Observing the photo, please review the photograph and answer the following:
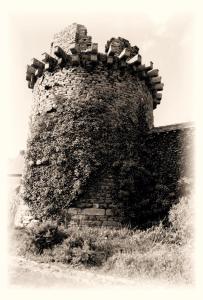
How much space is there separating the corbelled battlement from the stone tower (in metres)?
0.03

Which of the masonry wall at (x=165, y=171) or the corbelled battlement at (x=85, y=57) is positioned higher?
the corbelled battlement at (x=85, y=57)

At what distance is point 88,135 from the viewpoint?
467 inches

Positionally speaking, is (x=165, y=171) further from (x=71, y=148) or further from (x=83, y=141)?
(x=71, y=148)

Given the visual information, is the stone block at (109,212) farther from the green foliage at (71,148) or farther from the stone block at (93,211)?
the green foliage at (71,148)

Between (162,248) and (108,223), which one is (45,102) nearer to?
(108,223)

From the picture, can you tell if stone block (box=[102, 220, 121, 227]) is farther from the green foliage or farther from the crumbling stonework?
the green foliage

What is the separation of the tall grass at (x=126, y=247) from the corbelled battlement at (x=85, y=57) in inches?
203

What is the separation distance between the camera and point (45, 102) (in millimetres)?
12758

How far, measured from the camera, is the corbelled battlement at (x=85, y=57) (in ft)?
41.6

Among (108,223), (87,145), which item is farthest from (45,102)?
(108,223)

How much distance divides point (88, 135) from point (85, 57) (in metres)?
2.84

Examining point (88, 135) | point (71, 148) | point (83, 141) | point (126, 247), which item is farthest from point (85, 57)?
point (126, 247)

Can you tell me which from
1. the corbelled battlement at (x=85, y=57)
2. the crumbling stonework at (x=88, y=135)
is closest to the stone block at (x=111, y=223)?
the crumbling stonework at (x=88, y=135)

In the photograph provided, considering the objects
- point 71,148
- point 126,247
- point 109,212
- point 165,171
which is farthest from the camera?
point 165,171
